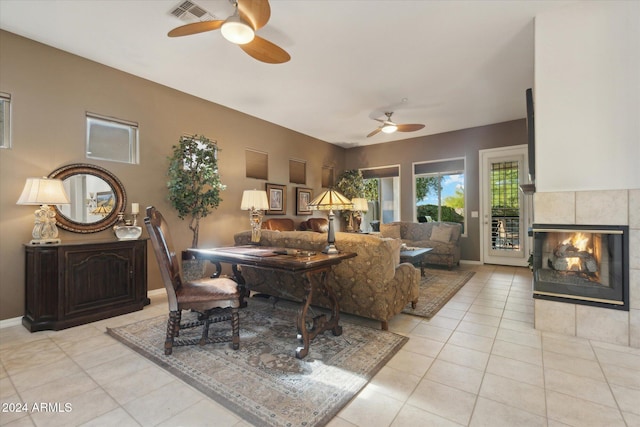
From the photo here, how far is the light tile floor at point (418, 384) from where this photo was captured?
5.17 ft

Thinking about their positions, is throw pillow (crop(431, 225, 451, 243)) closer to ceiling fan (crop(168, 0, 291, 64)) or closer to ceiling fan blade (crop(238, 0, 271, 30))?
ceiling fan (crop(168, 0, 291, 64))

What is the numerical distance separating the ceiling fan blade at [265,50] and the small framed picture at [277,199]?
3193mm

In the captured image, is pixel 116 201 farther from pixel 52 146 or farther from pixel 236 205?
pixel 236 205

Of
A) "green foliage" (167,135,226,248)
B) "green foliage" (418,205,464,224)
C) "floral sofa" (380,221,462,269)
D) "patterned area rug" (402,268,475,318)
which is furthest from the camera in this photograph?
"green foliage" (418,205,464,224)

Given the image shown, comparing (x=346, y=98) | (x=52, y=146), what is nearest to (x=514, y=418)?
(x=346, y=98)

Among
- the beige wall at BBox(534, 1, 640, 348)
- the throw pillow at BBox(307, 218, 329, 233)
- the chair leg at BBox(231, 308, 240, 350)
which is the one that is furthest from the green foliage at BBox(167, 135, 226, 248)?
the beige wall at BBox(534, 1, 640, 348)

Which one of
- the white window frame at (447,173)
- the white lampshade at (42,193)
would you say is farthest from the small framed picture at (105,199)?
the white window frame at (447,173)

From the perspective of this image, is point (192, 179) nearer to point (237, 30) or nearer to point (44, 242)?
point (44, 242)

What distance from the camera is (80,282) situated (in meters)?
2.97

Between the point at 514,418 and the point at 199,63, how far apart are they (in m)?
4.47

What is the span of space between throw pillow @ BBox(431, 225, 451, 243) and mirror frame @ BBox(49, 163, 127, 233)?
17.8ft

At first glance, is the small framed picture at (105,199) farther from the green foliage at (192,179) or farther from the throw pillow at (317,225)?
the throw pillow at (317,225)

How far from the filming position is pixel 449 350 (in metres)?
2.35

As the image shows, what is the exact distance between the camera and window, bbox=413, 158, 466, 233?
650cm
